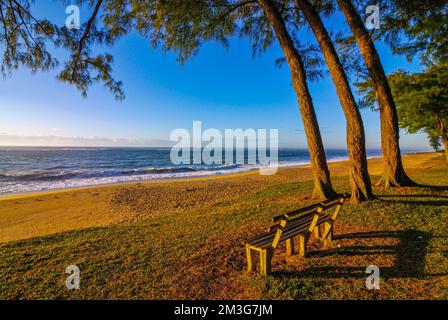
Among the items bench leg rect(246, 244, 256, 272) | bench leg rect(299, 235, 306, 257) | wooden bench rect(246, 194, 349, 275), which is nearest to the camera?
wooden bench rect(246, 194, 349, 275)

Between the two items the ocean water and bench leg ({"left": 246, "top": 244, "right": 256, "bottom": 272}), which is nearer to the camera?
bench leg ({"left": 246, "top": 244, "right": 256, "bottom": 272})

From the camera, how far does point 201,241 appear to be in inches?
157

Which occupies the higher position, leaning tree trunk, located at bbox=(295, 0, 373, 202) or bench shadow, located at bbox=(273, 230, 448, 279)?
leaning tree trunk, located at bbox=(295, 0, 373, 202)

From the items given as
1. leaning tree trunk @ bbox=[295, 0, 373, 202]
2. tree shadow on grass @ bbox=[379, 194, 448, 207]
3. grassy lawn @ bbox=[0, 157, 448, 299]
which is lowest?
grassy lawn @ bbox=[0, 157, 448, 299]

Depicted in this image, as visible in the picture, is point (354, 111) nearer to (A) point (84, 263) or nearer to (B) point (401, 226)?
(B) point (401, 226)

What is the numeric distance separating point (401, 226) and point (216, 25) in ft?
24.3

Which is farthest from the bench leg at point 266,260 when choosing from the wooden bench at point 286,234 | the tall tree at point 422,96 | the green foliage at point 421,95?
the tall tree at point 422,96

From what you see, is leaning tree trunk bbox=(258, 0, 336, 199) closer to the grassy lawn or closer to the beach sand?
the grassy lawn

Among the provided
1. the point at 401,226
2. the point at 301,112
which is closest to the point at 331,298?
the point at 401,226

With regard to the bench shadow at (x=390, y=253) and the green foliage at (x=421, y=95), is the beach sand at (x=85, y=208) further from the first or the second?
the green foliage at (x=421, y=95)

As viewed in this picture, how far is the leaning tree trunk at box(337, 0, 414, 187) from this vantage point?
20.3 feet

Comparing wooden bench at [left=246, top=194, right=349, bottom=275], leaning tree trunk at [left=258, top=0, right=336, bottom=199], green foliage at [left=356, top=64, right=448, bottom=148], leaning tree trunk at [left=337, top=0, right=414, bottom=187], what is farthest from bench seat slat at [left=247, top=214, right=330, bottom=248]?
green foliage at [left=356, top=64, right=448, bottom=148]

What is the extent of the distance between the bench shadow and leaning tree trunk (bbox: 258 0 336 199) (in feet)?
7.03

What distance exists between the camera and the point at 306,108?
5.70 meters
